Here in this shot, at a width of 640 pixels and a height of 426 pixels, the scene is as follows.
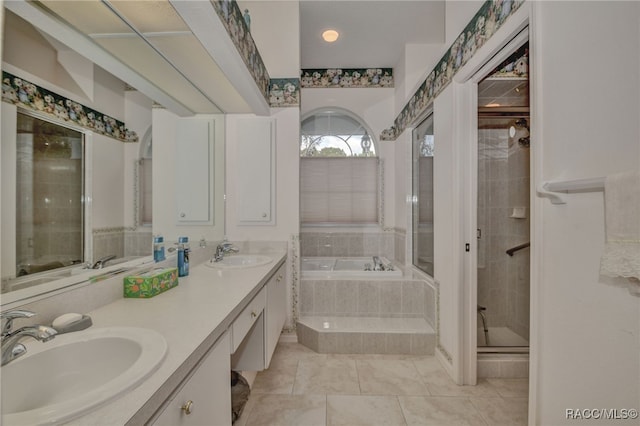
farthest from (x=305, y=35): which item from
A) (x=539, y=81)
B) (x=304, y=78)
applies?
(x=539, y=81)

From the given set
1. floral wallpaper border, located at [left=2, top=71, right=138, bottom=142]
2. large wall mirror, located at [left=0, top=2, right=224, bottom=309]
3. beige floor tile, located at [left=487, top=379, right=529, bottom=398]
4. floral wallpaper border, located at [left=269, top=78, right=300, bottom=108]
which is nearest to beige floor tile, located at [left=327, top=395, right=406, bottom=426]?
beige floor tile, located at [left=487, top=379, right=529, bottom=398]

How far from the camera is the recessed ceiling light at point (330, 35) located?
9.27 ft

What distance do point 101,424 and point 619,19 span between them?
179 centimetres

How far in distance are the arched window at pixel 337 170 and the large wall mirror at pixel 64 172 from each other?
7.81ft

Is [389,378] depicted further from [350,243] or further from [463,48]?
[463,48]

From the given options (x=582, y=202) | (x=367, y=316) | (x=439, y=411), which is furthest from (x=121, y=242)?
(x=367, y=316)

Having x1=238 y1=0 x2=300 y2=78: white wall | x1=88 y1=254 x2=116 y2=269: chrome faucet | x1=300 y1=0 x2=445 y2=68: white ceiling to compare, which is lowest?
x1=88 y1=254 x2=116 y2=269: chrome faucet

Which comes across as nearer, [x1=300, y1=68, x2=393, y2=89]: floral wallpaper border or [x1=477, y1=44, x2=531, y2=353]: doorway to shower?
[x1=477, y1=44, x2=531, y2=353]: doorway to shower

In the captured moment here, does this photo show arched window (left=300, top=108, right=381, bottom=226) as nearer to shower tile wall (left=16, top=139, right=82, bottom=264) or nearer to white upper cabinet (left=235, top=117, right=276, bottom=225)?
white upper cabinet (left=235, top=117, right=276, bottom=225)

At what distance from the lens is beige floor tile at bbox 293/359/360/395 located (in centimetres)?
186

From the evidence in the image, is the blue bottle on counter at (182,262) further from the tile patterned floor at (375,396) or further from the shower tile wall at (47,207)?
the tile patterned floor at (375,396)

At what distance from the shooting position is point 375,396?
180cm

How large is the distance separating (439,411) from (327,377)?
739mm

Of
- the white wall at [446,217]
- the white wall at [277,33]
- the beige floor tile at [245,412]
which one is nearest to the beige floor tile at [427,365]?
the white wall at [446,217]
